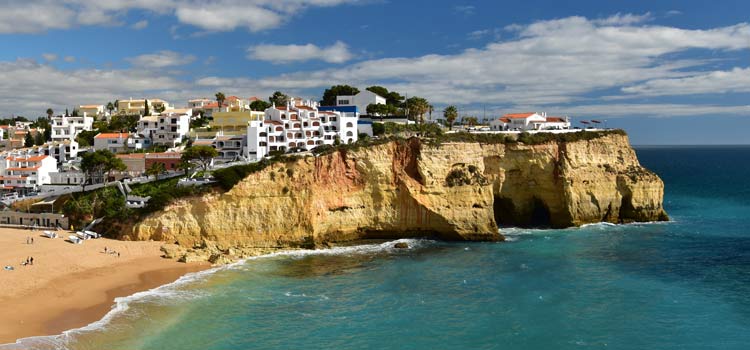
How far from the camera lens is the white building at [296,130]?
62409 mm

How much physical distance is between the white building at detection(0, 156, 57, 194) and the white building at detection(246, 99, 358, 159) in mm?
23236

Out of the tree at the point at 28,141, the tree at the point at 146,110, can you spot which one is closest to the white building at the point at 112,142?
the tree at the point at 146,110

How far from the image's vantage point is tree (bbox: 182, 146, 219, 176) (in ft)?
184

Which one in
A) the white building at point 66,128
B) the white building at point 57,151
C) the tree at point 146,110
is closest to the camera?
the white building at point 57,151

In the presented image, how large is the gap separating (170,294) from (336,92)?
64.1m

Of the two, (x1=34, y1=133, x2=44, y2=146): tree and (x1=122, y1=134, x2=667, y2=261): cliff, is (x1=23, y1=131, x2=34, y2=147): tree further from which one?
(x1=122, y1=134, x2=667, y2=261): cliff

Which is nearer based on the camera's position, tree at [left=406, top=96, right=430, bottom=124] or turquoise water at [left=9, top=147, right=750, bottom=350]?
turquoise water at [left=9, top=147, right=750, bottom=350]

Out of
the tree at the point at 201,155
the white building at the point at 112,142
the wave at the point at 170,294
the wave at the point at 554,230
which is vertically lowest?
the wave at the point at 170,294

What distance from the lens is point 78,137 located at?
7706cm

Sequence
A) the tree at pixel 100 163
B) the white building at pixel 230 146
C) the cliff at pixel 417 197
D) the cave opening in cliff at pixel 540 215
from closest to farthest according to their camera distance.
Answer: the cliff at pixel 417 197 → the tree at pixel 100 163 → the cave opening in cliff at pixel 540 215 → the white building at pixel 230 146

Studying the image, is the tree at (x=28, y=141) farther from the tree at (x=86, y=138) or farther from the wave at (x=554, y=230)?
the wave at (x=554, y=230)

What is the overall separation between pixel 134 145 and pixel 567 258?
5637cm

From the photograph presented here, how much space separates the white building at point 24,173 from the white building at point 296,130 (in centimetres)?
2324

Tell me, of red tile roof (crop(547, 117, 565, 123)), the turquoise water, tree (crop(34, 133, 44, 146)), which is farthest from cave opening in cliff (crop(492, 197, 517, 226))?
tree (crop(34, 133, 44, 146))
